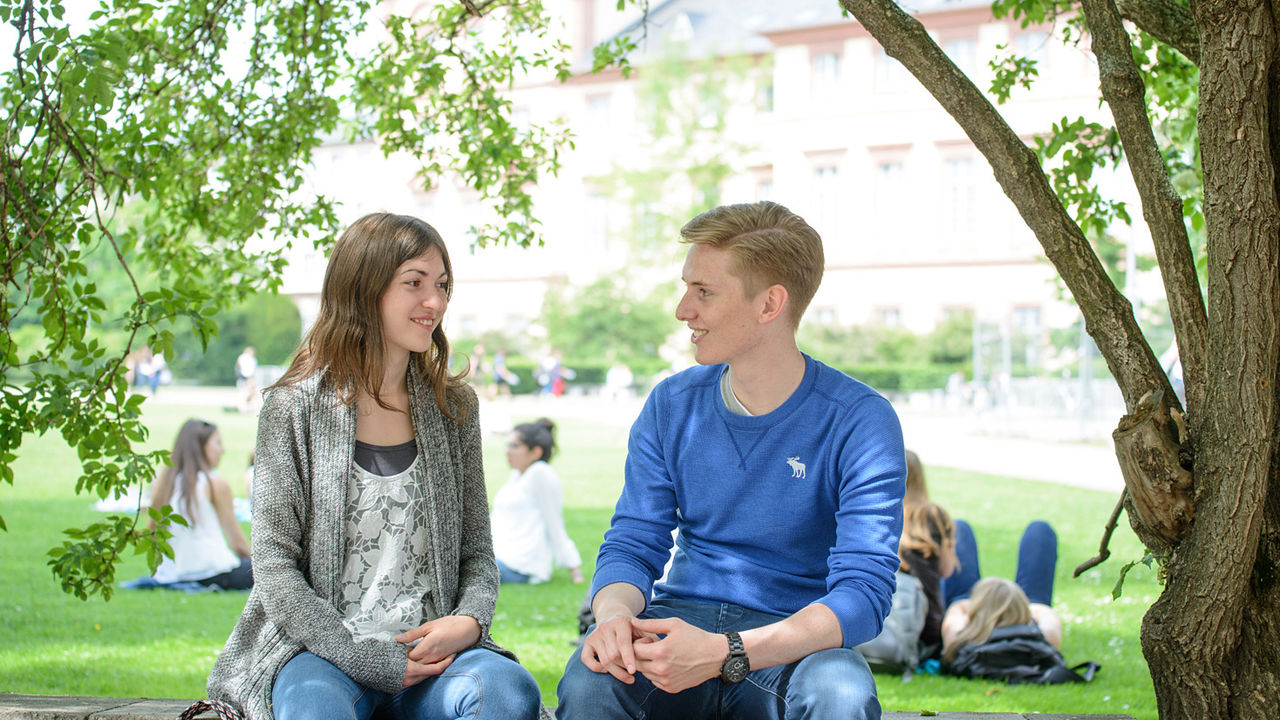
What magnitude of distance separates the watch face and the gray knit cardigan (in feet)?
2.27

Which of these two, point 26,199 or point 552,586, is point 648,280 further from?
point 26,199

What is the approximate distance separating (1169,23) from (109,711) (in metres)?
3.67

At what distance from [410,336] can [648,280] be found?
139ft

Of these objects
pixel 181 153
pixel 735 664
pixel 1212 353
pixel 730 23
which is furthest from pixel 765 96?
pixel 735 664

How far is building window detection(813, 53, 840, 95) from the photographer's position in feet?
151

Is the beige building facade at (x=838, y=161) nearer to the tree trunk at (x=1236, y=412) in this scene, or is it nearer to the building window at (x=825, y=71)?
the building window at (x=825, y=71)

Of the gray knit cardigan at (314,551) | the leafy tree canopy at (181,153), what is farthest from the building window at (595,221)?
the gray knit cardigan at (314,551)

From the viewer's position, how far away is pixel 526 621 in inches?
303

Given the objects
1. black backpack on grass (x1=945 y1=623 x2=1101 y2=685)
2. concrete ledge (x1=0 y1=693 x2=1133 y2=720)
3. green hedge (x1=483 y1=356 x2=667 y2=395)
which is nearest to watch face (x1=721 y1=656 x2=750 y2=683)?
concrete ledge (x1=0 y1=693 x2=1133 y2=720)

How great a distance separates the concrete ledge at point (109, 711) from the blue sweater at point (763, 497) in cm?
80

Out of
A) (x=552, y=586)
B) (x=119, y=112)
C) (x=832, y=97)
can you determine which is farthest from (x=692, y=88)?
(x=119, y=112)

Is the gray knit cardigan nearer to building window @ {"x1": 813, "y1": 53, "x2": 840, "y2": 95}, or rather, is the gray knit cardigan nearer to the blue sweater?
the blue sweater

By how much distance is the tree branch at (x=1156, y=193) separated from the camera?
296 cm

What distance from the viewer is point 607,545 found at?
288cm
